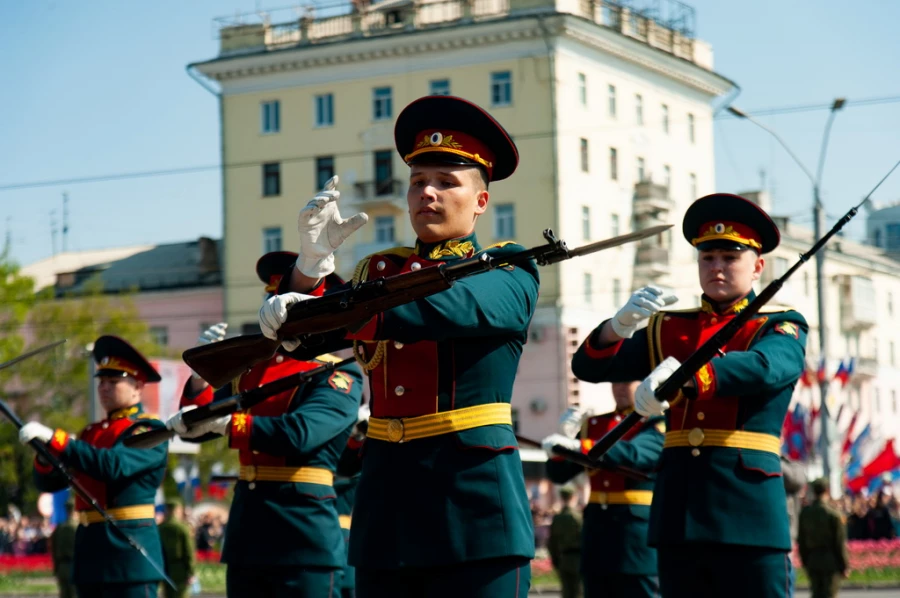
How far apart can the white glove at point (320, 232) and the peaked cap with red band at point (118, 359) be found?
4312 millimetres

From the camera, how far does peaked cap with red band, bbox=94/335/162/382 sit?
9.69 meters

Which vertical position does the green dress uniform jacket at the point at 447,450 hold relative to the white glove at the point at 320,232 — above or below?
below

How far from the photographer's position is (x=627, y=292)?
167ft

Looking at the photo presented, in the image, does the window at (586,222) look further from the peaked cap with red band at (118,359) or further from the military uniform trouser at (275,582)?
the military uniform trouser at (275,582)

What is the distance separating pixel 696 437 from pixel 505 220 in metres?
42.0

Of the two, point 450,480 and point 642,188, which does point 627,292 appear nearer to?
point 642,188

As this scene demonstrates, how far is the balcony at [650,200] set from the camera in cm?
5119

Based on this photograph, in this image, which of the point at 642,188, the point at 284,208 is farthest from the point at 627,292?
the point at 284,208

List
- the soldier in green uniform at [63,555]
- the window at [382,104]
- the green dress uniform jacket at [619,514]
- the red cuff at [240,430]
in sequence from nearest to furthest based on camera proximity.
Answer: the red cuff at [240,430], the green dress uniform jacket at [619,514], the soldier in green uniform at [63,555], the window at [382,104]

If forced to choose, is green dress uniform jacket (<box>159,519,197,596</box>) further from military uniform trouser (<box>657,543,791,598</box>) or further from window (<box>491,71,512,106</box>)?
window (<box>491,71,512,106</box>)

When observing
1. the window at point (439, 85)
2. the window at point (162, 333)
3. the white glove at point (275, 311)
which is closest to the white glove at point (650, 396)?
the white glove at point (275, 311)

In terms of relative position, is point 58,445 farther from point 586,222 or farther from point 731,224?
point 586,222

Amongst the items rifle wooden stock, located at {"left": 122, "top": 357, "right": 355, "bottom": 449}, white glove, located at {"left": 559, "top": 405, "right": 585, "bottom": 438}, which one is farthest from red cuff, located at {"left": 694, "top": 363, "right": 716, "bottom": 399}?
white glove, located at {"left": 559, "top": 405, "right": 585, "bottom": 438}

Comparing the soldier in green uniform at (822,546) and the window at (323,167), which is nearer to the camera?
the soldier in green uniform at (822,546)
